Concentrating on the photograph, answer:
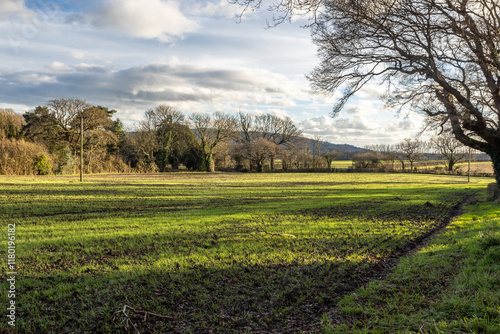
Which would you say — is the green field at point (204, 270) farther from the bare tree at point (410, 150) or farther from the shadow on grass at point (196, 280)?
the bare tree at point (410, 150)

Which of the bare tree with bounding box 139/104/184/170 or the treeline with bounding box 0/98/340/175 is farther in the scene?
the bare tree with bounding box 139/104/184/170

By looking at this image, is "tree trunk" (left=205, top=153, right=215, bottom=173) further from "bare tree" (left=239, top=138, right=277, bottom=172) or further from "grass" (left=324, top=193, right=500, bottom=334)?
"grass" (left=324, top=193, right=500, bottom=334)

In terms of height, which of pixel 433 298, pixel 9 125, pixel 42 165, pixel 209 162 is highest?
pixel 9 125

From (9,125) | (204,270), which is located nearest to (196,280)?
(204,270)

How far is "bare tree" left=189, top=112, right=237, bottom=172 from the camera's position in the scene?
61.7m

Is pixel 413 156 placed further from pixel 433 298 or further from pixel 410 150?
pixel 433 298

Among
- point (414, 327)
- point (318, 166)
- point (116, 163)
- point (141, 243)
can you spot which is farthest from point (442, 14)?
point (318, 166)

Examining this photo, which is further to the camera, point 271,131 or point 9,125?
point 271,131

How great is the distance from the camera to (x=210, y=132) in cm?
6250

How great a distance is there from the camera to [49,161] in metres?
38.1

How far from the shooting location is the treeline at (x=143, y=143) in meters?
39.6

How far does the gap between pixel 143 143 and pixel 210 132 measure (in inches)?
569

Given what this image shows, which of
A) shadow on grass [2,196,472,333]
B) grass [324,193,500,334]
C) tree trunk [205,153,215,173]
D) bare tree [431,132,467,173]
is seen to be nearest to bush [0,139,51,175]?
tree trunk [205,153,215,173]

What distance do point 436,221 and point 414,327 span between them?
33.0ft
